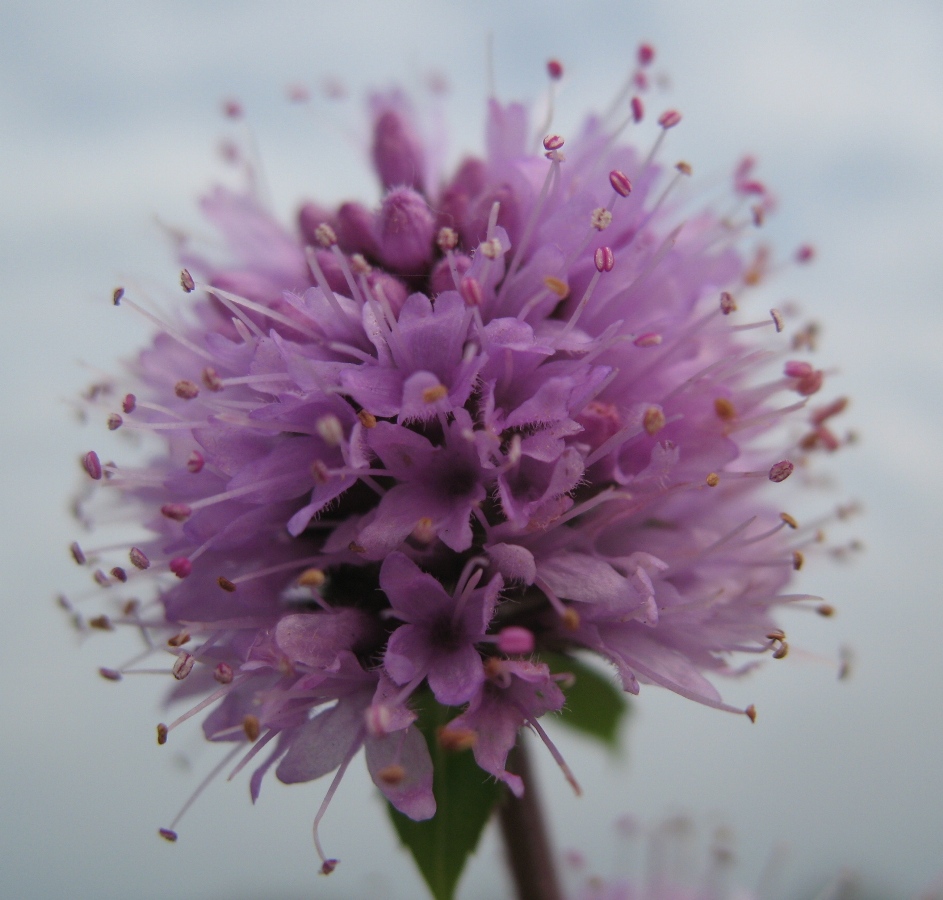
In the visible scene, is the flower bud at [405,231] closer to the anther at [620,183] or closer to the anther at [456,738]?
the anther at [620,183]

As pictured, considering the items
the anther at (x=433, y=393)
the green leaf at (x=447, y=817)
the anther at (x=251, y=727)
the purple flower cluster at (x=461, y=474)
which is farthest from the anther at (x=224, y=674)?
the anther at (x=433, y=393)

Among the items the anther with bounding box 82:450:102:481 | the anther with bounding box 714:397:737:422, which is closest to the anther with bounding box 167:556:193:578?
Result: the anther with bounding box 82:450:102:481

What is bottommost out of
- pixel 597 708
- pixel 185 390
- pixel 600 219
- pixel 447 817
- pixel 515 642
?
pixel 597 708

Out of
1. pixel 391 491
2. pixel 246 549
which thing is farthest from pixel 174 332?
pixel 391 491

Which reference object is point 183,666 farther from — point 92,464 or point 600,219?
point 600,219

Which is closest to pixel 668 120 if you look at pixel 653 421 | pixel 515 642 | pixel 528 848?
pixel 653 421

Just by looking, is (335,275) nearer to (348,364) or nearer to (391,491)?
(348,364)
